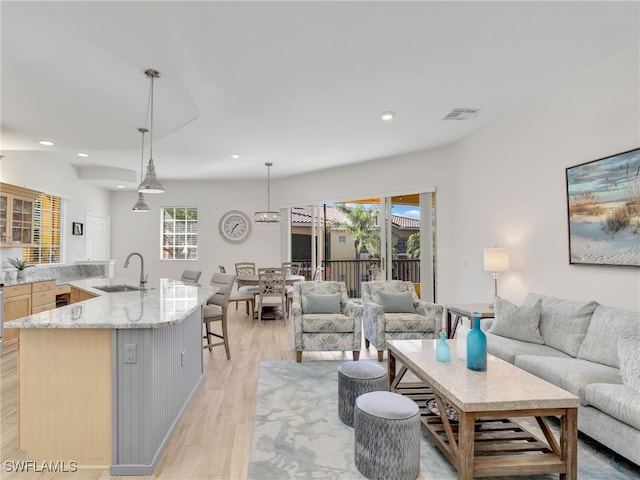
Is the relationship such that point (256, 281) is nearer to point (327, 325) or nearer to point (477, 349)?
point (327, 325)

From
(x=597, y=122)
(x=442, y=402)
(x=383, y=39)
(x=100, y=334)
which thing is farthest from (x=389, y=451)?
(x=597, y=122)

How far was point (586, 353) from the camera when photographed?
9.35 ft

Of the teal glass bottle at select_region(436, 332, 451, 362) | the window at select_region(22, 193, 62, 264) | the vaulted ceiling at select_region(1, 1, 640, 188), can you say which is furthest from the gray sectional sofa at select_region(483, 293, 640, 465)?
the window at select_region(22, 193, 62, 264)

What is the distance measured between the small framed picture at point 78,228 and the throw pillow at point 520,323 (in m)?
7.24

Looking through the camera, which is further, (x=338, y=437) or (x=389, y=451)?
(x=338, y=437)

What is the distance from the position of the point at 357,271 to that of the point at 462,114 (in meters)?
3.96

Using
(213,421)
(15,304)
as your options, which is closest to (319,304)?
(213,421)

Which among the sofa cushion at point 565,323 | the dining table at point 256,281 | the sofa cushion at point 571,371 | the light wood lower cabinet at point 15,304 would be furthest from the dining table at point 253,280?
the sofa cushion at point 571,371

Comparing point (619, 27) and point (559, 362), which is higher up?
point (619, 27)

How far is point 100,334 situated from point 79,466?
77 cm

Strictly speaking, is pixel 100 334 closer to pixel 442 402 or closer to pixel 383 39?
pixel 442 402

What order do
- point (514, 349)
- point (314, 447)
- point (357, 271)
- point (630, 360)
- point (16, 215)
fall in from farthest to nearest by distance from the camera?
point (357, 271) → point (16, 215) → point (514, 349) → point (314, 447) → point (630, 360)

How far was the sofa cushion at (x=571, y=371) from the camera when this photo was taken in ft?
7.88

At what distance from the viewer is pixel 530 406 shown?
199 cm
